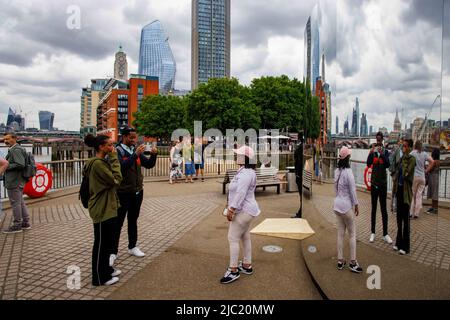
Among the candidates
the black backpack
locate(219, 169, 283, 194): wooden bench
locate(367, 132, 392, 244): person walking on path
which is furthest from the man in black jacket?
locate(219, 169, 283, 194): wooden bench

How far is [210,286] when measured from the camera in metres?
4.06

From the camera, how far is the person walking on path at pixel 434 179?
288 centimetres

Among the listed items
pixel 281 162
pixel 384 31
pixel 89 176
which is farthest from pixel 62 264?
pixel 281 162

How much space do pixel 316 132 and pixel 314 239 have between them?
192 centimetres

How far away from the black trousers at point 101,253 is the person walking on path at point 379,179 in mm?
3254

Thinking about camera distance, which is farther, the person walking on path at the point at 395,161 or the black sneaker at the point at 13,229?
the black sneaker at the point at 13,229

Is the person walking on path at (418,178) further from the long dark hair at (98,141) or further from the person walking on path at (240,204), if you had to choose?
the long dark hair at (98,141)

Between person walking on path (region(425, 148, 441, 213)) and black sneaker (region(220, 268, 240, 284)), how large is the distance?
96.1 inches

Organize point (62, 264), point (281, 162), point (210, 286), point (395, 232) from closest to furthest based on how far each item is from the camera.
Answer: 1. point (395, 232)
2. point (210, 286)
3. point (62, 264)
4. point (281, 162)

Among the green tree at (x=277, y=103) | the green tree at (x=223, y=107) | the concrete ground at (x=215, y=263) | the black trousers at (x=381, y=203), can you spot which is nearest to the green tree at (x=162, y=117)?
the green tree at (x=223, y=107)

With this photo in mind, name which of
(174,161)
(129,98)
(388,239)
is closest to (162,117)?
(129,98)

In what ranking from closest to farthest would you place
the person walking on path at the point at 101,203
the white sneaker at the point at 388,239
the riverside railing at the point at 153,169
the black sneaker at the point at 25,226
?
the white sneaker at the point at 388,239 < the person walking on path at the point at 101,203 < the black sneaker at the point at 25,226 < the riverside railing at the point at 153,169

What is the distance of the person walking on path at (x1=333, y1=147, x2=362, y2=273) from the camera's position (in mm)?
4062
